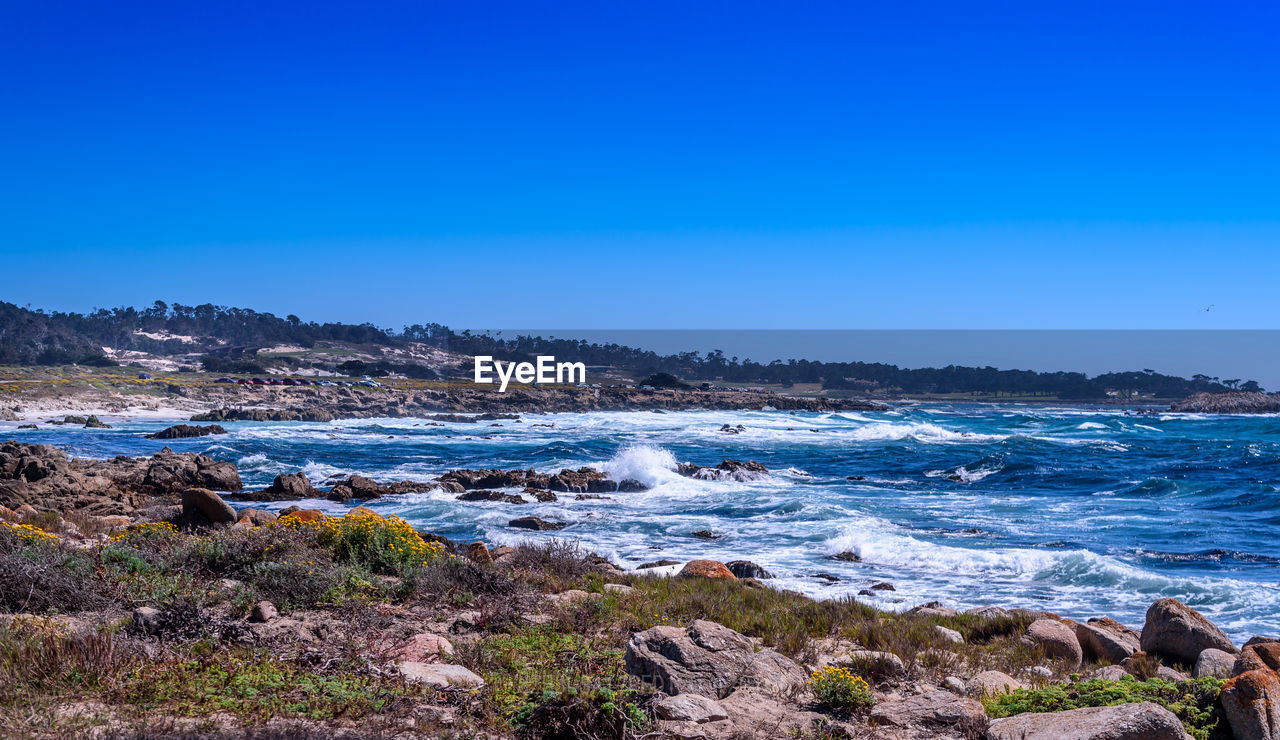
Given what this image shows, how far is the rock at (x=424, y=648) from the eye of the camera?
5.96 m

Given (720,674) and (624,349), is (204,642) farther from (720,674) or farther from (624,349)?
(624,349)

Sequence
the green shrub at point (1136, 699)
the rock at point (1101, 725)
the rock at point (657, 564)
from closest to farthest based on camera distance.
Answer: the rock at point (1101, 725) < the green shrub at point (1136, 699) < the rock at point (657, 564)

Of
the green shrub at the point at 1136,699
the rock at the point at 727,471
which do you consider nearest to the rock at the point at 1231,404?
the rock at the point at 727,471

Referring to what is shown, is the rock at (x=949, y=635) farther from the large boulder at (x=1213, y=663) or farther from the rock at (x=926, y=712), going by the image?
the rock at (x=926, y=712)

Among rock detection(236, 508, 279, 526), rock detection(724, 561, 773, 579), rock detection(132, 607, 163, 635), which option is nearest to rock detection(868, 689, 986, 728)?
rock detection(132, 607, 163, 635)

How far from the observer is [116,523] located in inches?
538

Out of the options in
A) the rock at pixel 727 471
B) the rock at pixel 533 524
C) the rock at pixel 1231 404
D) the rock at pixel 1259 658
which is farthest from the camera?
the rock at pixel 1231 404

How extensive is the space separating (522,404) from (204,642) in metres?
60.5

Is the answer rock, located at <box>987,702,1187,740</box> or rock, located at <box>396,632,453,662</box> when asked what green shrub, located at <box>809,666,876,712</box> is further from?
rock, located at <box>396,632,453,662</box>

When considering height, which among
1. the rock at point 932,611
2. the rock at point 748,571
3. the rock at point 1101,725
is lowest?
the rock at point 748,571

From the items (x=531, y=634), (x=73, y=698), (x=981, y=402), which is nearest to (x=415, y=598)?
(x=531, y=634)

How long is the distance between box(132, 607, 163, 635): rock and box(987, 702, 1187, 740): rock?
569 centimetres

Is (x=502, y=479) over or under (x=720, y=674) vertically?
under

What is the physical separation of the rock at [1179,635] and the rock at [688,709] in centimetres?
→ 587
